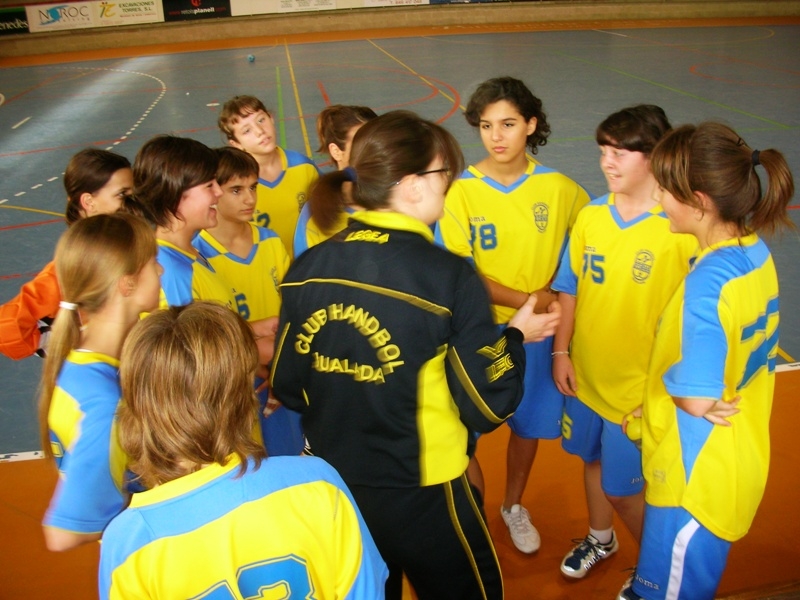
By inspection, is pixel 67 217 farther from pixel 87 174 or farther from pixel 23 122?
pixel 23 122

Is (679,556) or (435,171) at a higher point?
(435,171)

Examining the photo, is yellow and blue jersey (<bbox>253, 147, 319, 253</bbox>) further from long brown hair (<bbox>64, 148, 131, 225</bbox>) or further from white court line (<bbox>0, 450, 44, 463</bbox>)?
white court line (<bbox>0, 450, 44, 463</bbox>)

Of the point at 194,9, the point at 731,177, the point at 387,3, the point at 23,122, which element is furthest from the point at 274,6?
the point at 731,177

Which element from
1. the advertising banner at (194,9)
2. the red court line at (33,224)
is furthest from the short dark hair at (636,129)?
the advertising banner at (194,9)

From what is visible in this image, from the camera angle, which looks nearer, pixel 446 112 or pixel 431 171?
pixel 431 171

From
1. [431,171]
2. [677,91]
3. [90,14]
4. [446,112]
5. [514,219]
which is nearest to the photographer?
[431,171]

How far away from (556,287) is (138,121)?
10.3 metres

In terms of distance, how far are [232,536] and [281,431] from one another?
1.93 meters

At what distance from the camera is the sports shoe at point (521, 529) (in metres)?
3.13

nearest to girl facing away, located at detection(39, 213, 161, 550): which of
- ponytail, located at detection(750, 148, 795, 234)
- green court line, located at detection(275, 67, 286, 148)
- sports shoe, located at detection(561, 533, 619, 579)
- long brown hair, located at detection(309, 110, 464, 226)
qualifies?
long brown hair, located at detection(309, 110, 464, 226)

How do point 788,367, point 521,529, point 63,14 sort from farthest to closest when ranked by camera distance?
point 63,14 → point 788,367 → point 521,529

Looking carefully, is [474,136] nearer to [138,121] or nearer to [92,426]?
[138,121]

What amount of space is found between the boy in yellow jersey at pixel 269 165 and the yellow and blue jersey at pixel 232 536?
2.59 m

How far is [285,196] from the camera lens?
12.6 feet
